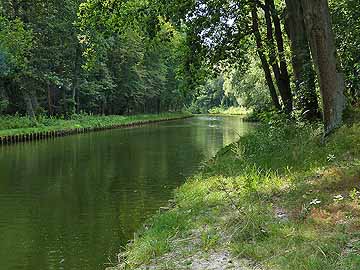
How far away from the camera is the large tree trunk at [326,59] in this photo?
12062mm

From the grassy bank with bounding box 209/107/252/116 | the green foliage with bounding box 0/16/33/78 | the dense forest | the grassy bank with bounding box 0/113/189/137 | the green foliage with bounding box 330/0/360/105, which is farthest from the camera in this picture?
the grassy bank with bounding box 209/107/252/116

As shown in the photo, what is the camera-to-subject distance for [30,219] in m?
11.3

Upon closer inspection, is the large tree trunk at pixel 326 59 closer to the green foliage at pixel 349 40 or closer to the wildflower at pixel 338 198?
the green foliage at pixel 349 40

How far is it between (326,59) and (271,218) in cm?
586

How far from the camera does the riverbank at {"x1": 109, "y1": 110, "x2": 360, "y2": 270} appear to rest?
6.18 metres

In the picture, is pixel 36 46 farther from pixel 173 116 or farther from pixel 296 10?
pixel 173 116

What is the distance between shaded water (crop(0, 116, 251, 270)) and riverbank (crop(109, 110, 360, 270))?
943 mm

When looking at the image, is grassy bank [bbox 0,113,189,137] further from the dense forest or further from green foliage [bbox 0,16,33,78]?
green foliage [bbox 0,16,33,78]

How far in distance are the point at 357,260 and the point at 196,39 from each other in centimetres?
1452

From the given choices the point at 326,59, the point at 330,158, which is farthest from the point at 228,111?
the point at 330,158

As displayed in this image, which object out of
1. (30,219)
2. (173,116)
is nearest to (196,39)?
(30,219)

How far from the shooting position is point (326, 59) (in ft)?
40.0

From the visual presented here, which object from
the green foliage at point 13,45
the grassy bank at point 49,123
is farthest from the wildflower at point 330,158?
the green foliage at point 13,45

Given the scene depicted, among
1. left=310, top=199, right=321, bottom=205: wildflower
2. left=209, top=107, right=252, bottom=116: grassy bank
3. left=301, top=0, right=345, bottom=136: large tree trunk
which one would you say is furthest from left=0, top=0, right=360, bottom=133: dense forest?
left=209, top=107, right=252, bottom=116: grassy bank
